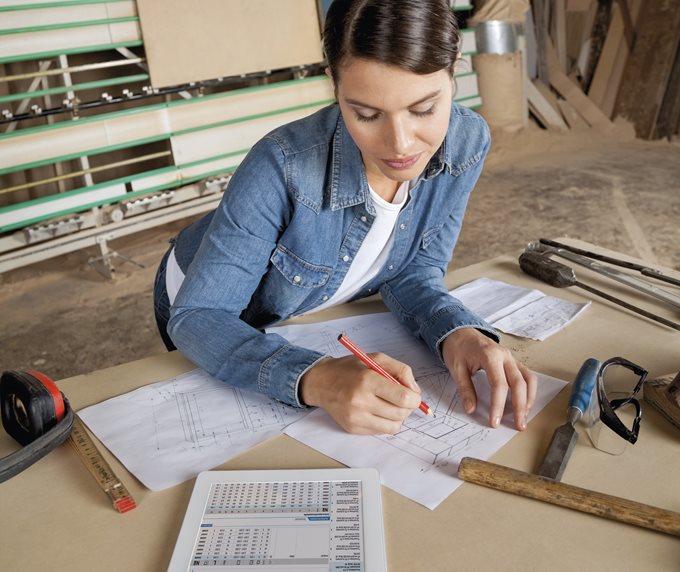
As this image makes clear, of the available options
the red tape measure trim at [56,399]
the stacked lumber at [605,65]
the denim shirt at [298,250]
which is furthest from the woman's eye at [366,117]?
the stacked lumber at [605,65]

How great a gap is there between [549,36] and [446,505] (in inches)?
271

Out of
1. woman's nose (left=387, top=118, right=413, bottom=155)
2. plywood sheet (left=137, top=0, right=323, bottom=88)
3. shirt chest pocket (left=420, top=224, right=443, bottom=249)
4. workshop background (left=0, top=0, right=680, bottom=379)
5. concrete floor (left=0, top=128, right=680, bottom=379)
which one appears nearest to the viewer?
woman's nose (left=387, top=118, right=413, bottom=155)

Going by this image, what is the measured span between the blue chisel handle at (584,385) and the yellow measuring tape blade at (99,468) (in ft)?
2.19

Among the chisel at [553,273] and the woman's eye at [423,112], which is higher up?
the woman's eye at [423,112]

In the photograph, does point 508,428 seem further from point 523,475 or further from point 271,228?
point 271,228

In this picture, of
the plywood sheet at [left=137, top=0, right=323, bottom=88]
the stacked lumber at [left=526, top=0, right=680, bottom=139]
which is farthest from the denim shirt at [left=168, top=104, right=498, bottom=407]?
the stacked lumber at [left=526, top=0, right=680, bottom=139]

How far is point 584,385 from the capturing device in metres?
1.07

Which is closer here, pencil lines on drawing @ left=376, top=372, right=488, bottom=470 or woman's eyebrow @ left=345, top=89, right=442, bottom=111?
pencil lines on drawing @ left=376, top=372, right=488, bottom=470

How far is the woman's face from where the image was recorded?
3.55ft

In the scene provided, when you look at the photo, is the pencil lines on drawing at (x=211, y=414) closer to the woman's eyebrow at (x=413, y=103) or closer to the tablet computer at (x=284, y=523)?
the tablet computer at (x=284, y=523)

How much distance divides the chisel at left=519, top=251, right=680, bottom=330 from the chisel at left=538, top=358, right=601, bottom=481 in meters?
0.34

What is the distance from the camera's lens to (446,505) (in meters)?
0.88

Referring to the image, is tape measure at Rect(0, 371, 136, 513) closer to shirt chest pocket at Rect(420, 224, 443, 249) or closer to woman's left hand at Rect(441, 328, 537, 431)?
woman's left hand at Rect(441, 328, 537, 431)

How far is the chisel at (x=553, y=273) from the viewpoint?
144cm
